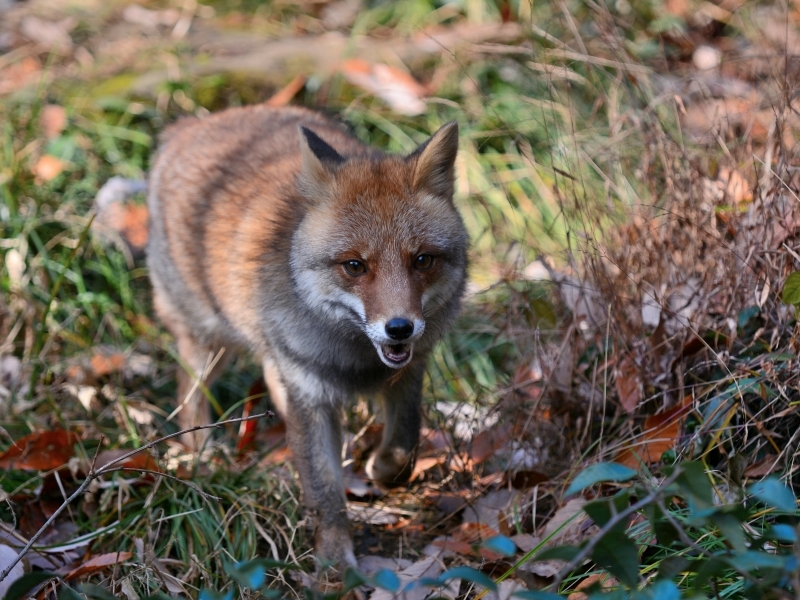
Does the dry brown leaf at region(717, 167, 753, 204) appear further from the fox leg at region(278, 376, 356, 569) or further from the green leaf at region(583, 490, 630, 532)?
the green leaf at region(583, 490, 630, 532)

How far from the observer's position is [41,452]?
4.46 meters

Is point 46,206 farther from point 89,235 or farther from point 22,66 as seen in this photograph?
point 22,66

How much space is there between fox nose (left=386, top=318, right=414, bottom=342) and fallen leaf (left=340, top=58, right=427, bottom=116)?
14.9 ft

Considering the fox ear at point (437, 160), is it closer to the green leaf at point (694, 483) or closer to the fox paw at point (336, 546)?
the fox paw at point (336, 546)

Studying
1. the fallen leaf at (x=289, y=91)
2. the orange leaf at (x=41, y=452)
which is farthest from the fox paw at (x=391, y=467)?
the fallen leaf at (x=289, y=91)

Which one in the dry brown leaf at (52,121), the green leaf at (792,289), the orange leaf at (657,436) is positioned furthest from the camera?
the dry brown leaf at (52,121)

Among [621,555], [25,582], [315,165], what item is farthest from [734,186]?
[25,582]

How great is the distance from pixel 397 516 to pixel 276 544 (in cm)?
74

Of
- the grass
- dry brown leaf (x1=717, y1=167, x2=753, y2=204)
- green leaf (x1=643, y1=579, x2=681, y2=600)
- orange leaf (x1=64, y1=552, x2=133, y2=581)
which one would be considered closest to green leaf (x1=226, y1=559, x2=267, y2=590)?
green leaf (x1=643, y1=579, x2=681, y2=600)

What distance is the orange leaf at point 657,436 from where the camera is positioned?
12.7ft

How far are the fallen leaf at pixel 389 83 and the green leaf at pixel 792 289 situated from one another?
15.9 ft

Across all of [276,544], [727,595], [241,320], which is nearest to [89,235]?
[241,320]

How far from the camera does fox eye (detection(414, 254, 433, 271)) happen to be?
12.5ft

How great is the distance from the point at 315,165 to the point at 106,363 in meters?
2.80
